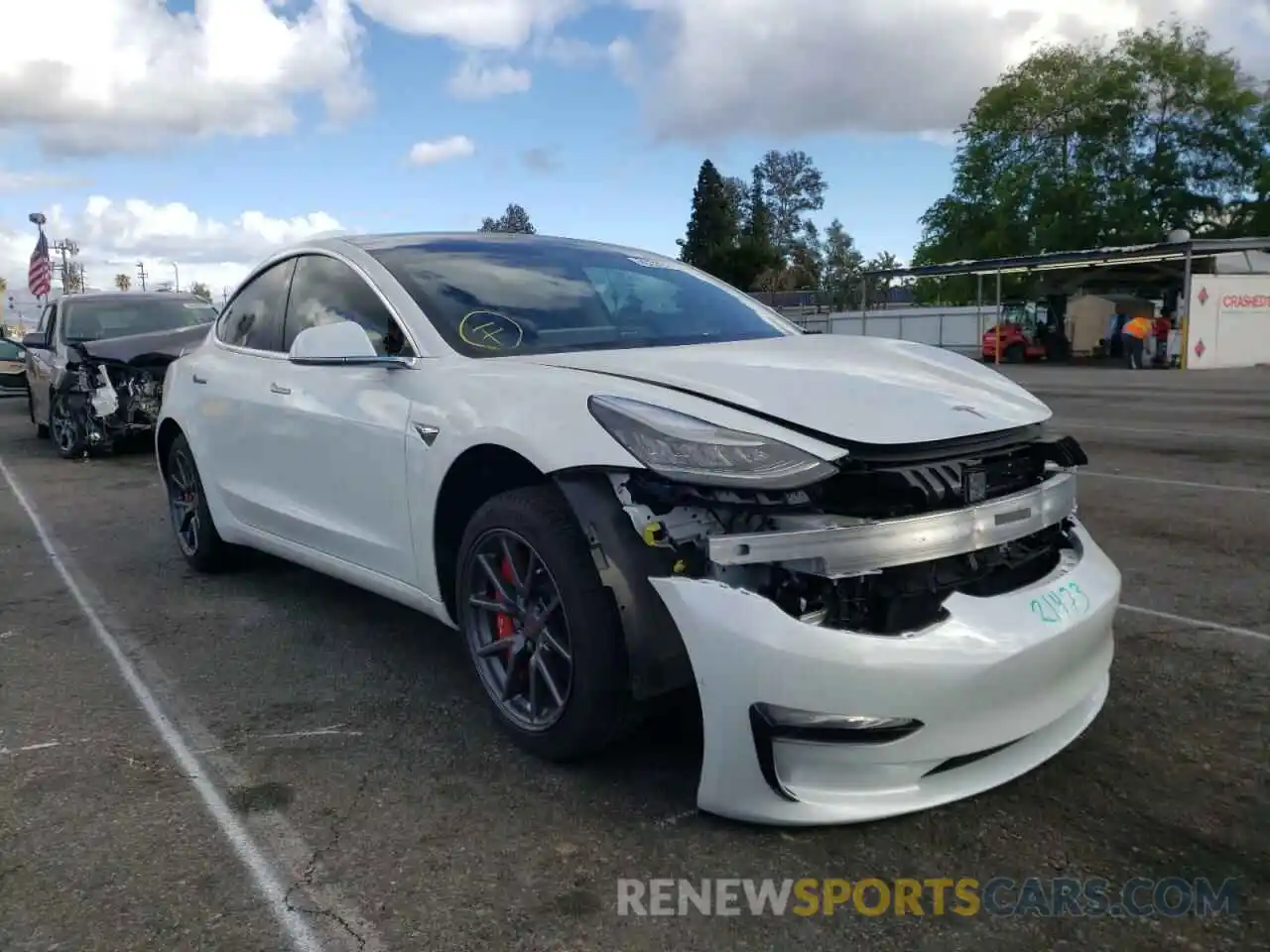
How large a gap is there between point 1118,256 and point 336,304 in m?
30.3

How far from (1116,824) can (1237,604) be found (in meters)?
2.33

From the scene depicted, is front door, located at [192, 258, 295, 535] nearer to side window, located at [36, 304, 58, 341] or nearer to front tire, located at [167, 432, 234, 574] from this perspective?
front tire, located at [167, 432, 234, 574]

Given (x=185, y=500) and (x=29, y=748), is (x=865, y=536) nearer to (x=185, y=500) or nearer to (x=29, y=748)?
(x=29, y=748)

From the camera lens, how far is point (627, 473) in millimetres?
2781

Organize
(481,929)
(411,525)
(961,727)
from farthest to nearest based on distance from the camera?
(411,525) < (961,727) < (481,929)

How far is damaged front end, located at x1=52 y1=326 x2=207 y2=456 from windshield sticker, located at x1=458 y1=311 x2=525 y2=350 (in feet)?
25.8

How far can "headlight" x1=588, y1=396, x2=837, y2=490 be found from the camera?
8.51 ft

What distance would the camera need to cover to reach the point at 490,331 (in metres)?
3.67

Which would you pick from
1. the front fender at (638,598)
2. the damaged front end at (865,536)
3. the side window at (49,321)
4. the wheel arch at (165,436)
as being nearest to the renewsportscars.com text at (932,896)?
the front fender at (638,598)

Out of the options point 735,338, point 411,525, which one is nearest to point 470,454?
point 411,525

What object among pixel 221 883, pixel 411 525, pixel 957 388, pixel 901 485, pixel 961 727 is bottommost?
pixel 221 883

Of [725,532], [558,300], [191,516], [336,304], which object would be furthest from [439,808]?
[191,516]

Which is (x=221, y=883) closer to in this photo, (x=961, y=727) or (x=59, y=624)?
(x=961, y=727)

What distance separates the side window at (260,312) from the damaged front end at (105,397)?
19.1 feet
